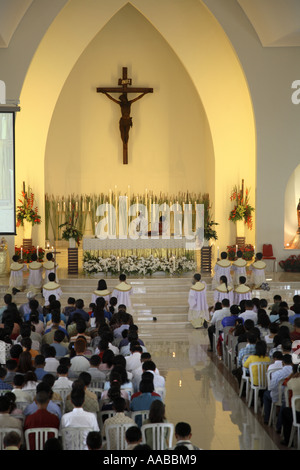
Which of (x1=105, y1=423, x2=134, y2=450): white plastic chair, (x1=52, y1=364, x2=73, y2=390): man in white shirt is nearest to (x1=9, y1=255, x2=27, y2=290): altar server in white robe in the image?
(x1=52, y1=364, x2=73, y2=390): man in white shirt

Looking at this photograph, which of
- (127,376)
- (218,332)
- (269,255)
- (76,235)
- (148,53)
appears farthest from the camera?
(148,53)

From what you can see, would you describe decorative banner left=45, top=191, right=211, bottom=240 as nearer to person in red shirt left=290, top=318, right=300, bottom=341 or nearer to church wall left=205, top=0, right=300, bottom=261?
church wall left=205, top=0, right=300, bottom=261

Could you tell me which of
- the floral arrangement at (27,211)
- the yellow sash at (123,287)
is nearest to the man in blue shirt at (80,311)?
the yellow sash at (123,287)

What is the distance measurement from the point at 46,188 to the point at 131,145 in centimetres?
305

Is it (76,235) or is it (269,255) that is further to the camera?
(269,255)

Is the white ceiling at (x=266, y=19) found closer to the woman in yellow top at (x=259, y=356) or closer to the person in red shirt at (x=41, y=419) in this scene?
the woman in yellow top at (x=259, y=356)

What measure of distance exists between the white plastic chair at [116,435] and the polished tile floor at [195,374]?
1.97 metres

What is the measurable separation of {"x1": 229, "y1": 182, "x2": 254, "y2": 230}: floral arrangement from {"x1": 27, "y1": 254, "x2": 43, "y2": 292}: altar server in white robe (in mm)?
6314

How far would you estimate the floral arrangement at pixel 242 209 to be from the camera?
20844 mm

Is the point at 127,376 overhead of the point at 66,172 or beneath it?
beneath

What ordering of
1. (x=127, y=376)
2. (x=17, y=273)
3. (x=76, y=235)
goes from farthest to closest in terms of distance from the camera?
(x=76, y=235)
(x=17, y=273)
(x=127, y=376)

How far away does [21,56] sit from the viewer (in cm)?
1942

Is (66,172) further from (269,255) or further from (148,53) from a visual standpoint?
(269,255)

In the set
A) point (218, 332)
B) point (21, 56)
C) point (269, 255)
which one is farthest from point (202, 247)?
point (21, 56)
